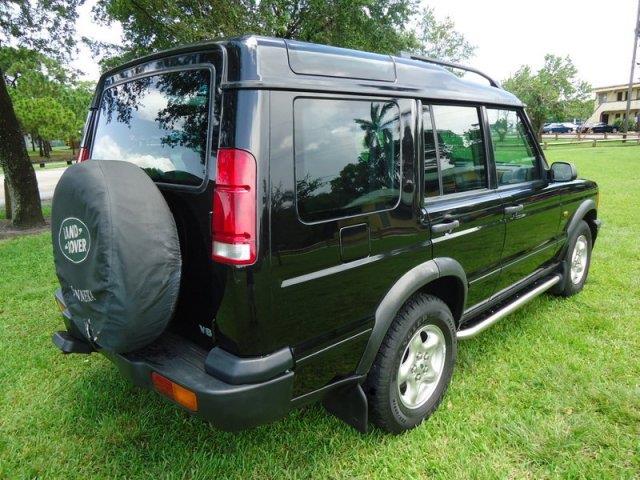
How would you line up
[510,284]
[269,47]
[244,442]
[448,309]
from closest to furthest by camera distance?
[269,47]
[244,442]
[448,309]
[510,284]

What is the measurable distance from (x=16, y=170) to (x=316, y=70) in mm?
Result: 8558

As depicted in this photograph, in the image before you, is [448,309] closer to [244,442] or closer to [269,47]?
[244,442]

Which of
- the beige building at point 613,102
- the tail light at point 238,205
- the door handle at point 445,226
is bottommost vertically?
the door handle at point 445,226

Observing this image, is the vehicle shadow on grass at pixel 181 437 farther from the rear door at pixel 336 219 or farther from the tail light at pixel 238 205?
the tail light at pixel 238 205

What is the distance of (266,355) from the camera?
1.79m

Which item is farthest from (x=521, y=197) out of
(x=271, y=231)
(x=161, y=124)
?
(x=161, y=124)

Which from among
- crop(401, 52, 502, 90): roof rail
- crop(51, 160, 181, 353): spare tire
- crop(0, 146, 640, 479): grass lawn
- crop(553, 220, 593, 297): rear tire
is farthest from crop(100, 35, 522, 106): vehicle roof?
crop(553, 220, 593, 297): rear tire

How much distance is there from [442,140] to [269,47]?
1.27 m

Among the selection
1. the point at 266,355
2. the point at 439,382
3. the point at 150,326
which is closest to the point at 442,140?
the point at 439,382

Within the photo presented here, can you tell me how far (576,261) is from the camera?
4336 mm

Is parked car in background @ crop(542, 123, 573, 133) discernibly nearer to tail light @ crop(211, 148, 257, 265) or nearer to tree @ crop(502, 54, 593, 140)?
tree @ crop(502, 54, 593, 140)

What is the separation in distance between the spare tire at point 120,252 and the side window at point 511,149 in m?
2.33

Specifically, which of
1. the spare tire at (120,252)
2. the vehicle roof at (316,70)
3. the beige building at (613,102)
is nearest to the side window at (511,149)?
the vehicle roof at (316,70)

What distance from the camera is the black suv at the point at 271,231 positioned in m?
1.72
